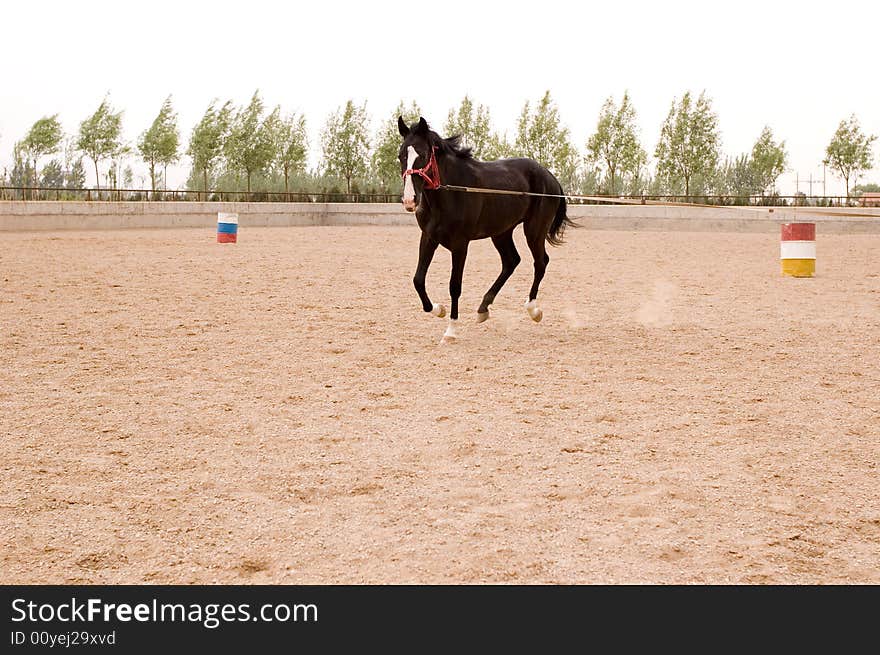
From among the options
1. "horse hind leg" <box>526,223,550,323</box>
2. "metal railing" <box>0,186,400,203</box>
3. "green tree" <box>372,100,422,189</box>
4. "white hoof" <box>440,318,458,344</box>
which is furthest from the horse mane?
"green tree" <box>372,100,422,189</box>

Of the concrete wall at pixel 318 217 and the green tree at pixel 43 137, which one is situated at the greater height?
the green tree at pixel 43 137

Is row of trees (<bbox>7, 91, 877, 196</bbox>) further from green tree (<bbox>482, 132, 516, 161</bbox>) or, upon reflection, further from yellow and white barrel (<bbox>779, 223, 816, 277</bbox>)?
yellow and white barrel (<bbox>779, 223, 816, 277</bbox>)

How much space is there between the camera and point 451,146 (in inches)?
344

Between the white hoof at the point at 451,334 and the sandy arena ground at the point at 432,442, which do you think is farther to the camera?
the white hoof at the point at 451,334

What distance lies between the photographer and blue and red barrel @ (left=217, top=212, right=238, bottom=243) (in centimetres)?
2080

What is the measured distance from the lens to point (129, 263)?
15906mm

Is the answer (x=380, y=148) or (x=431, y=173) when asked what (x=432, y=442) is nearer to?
(x=431, y=173)

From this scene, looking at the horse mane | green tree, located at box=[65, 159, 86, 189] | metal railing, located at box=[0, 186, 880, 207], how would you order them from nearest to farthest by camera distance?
the horse mane
metal railing, located at box=[0, 186, 880, 207]
green tree, located at box=[65, 159, 86, 189]

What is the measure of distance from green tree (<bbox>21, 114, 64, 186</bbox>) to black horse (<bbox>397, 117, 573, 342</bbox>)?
48679mm

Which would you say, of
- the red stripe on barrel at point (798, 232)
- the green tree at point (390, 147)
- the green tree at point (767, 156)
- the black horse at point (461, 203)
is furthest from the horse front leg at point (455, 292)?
the green tree at point (767, 156)

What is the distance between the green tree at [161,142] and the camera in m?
52.0

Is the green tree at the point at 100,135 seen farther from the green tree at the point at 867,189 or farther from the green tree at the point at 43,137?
the green tree at the point at 867,189

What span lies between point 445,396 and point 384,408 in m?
0.55

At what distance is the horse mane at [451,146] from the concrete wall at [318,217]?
21.8 m
